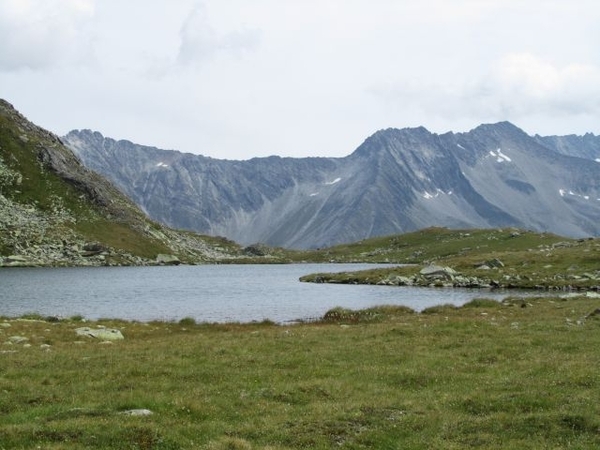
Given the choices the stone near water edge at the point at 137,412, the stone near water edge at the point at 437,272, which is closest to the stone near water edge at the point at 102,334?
the stone near water edge at the point at 137,412

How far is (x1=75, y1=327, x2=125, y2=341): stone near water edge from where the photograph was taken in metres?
43.7

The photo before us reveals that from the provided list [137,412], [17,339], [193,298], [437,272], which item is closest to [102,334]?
[17,339]

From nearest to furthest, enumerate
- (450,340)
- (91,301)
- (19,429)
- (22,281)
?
(19,429) < (450,340) < (91,301) < (22,281)

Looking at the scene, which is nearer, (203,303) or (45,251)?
(203,303)

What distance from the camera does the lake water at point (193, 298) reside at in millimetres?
72000

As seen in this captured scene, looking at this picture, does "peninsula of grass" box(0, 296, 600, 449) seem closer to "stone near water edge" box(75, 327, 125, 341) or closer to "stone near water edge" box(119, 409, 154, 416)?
"stone near water edge" box(119, 409, 154, 416)

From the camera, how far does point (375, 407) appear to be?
847 inches

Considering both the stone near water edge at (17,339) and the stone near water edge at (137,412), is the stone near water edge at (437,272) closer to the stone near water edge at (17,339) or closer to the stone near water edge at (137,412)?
the stone near water edge at (17,339)

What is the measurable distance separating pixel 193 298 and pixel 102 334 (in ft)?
Result: 160

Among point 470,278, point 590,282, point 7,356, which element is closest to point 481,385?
point 7,356

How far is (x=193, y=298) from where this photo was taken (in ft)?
305

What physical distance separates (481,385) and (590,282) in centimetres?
8069

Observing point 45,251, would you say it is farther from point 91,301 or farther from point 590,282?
point 590,282

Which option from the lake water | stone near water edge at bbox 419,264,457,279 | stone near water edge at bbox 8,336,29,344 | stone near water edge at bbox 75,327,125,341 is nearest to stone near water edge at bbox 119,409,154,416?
stone near water edge at bbox 8,336,29,344
